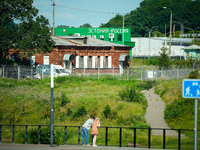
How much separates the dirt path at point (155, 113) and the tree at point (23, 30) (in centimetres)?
1626

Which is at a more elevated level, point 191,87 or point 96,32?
point 96,32

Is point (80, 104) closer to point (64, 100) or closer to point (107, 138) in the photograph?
point (64, 100)

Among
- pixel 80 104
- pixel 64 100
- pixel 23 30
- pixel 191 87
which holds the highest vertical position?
pixel 23 30

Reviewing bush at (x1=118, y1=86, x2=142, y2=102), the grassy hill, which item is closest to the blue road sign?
the grassy hill

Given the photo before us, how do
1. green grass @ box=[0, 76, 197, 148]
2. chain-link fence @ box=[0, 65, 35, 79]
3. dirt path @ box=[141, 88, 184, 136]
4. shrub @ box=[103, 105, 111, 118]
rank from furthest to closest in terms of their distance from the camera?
chain-link fence @ box=[0, 65, 35, 79], shrub @ box=[103, 105, 111, 118], green grass @ box=[0, 76, 197, 148], dirt path @ box=[141, 88, 184, 136]

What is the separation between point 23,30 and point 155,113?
2214cm

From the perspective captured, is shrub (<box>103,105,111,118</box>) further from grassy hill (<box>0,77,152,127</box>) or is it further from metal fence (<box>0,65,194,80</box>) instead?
metal fence (<box>0,65,194,80</box>)

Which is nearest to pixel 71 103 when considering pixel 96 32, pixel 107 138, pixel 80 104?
pixel 80 104

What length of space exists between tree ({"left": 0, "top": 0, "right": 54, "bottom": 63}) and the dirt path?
16264 mm

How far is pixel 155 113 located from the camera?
106ft

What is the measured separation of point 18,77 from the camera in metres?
41.2

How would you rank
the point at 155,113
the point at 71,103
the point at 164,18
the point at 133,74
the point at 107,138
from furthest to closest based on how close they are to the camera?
the point at 164,18 < the point at 133,74 < the point at 71,103 < the point at 155,113 < the point at 107,138

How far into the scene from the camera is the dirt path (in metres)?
28.2

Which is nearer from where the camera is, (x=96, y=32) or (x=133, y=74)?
(x=133, y=74)
